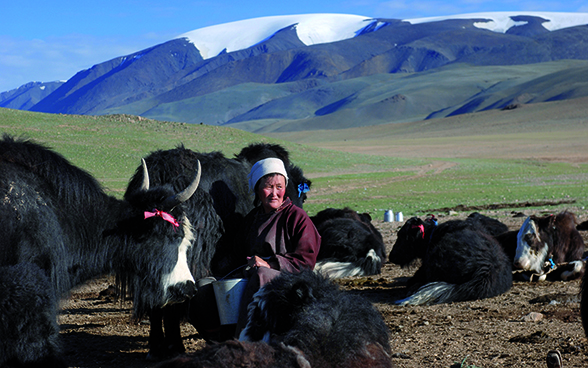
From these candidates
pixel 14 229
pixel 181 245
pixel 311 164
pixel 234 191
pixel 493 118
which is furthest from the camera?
pixel 493 118

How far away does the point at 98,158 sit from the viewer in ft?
98.0

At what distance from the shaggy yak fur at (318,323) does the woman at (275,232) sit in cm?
46

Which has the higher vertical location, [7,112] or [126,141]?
[7,112]

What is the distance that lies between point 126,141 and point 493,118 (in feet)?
236

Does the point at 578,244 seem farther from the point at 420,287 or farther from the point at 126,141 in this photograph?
the point at 126,141

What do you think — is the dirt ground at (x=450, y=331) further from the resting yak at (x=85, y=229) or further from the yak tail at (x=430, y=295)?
the resting yak at (x=85, y=229)

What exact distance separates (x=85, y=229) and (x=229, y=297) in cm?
144

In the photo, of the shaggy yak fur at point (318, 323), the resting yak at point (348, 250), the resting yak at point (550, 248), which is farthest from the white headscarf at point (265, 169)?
the resting yak at point (550, 248)

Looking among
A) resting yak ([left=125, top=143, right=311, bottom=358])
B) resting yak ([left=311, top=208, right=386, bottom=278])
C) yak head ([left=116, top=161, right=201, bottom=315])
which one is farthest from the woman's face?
resting yak ([left=311, top=208, right=386, bottom=278])

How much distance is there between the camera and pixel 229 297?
3707mm

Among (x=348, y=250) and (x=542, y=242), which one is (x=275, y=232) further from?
(x=542, y=242)

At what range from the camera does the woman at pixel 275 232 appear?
3.77m

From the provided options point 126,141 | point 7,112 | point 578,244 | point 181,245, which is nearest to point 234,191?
point 181,245

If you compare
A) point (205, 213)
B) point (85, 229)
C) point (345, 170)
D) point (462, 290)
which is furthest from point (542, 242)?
point (345, 170)
